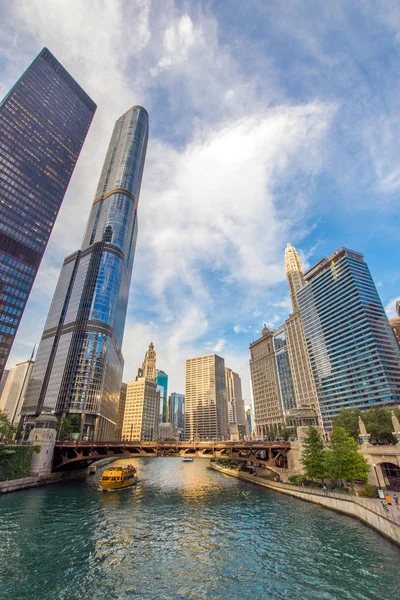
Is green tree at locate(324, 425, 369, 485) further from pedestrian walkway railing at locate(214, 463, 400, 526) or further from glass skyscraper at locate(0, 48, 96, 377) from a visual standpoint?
glass skyscraper at locate(0, 48, 96, 377)

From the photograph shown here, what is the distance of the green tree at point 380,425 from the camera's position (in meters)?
87.6

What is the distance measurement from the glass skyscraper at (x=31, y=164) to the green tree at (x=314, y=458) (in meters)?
108

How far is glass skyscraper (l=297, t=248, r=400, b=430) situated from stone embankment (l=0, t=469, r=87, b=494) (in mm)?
150687

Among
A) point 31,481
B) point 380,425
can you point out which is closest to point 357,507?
point 31,481

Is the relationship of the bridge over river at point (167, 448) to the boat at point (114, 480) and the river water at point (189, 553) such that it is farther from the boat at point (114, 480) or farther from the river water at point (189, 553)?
the river water at point (189, 553)

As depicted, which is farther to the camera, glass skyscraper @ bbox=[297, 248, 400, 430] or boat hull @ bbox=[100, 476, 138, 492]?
glass skyscraper @ bbox=[297, 248, 400, 430]

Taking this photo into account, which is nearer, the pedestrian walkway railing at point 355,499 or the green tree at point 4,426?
the pedestrian walkway railing at point 355,499

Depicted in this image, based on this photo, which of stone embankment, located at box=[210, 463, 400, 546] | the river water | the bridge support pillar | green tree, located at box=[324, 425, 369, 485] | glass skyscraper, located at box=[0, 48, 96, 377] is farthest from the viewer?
glass skyscraper, located at box=[0, 48, 96, 377]

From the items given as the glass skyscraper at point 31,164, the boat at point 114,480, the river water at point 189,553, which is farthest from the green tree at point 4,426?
the glass skyscraper at point 31,164

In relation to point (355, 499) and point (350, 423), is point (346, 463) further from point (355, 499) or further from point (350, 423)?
point (350, 423)

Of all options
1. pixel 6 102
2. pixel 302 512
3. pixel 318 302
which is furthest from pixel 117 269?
pixel 302 512

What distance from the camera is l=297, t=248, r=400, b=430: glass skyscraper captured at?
505ft

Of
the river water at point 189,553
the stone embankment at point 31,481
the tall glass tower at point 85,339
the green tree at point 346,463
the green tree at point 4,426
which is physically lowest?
the river water at point 189,553

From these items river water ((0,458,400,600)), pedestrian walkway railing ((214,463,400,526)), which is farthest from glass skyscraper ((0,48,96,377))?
pedestrian walkway railing ((214,463,400,526))
